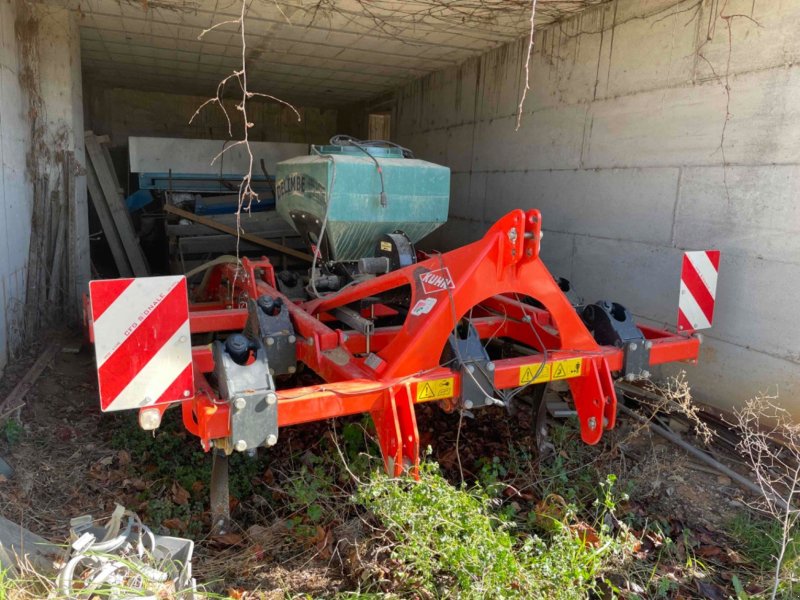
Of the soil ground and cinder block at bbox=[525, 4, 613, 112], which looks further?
cinder block at bbox=[525, 4, 613, 112]

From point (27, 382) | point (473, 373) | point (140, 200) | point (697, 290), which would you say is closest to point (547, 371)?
point (473, 373)

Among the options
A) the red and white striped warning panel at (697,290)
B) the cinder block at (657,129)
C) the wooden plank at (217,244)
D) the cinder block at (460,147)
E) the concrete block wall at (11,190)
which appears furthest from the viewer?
the cinder block at (460,147)

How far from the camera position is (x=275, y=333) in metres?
3.02

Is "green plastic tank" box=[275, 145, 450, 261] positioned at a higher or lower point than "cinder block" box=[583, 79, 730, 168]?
lower

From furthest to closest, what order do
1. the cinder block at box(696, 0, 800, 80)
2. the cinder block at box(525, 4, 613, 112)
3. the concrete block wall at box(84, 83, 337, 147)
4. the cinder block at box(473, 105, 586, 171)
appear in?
the concrete block wall at box(84, 83, 337, 147) < the cinder block at box(473, 105, 586, 171) < the cinder block at box(525, 4, 613, 112) < the cinder block at box(696, 0, 800, 80)

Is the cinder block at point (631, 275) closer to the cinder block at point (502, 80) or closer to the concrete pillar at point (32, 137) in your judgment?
the cinder block at point (502, 80)

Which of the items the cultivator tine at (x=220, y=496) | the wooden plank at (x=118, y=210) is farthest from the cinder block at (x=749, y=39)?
the wooden plank at (x=118, y=210)

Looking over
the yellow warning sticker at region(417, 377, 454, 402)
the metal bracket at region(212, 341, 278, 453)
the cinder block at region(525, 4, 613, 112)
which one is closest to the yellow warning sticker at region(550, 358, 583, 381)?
the yellow warning sticker at region(417, 377, 454, 402)

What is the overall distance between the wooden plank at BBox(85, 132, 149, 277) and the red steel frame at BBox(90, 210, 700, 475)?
4538 millimetres

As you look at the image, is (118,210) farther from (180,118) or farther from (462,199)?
(180,118)

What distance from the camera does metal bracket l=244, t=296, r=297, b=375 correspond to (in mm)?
3006

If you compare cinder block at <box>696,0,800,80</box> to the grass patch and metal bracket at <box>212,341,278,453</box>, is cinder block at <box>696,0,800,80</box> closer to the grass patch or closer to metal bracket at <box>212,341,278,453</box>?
the grass patch

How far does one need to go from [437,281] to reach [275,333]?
93 cm

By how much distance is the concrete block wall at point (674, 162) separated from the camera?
11.6 feet
